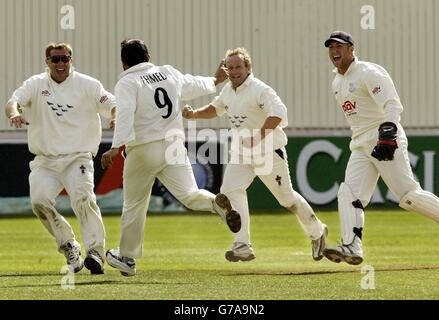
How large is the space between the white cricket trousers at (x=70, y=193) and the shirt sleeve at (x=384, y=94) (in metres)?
2.87

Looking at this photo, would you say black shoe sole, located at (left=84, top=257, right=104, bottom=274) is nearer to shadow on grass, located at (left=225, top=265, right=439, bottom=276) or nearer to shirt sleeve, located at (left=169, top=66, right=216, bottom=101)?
shadow on grass, located at (left=225, top=265, right=439, bottom=276)

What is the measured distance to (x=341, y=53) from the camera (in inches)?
513

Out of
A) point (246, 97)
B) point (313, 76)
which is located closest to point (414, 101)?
point (313, 76)

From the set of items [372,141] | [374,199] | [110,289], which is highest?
[372,141]

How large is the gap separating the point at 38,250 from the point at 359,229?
5.69 metres

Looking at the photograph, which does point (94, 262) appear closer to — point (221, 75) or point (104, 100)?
point (104, 100)

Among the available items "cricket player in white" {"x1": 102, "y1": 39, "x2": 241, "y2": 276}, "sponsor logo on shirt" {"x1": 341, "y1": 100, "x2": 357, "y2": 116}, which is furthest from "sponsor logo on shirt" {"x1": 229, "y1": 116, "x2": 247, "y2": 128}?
"sponsor logo on shirt" {"x1": 341, "y1": 100, "x2": 357, "y2": 116}

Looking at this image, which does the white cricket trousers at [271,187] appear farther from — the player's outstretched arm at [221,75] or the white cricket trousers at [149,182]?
the white cricket trousers at [149,182]

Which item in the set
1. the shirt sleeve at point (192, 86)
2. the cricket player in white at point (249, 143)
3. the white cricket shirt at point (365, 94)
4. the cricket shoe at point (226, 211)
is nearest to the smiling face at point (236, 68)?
the cricket player in white at point (249, 143)

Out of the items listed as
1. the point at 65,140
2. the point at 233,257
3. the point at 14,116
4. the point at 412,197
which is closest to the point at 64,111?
the point at 65,140

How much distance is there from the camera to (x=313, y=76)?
29.7 metres

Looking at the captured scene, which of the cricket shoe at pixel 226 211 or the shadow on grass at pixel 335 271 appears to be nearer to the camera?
the cricket shoe at pixel 226 211

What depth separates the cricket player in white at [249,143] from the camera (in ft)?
45.0
